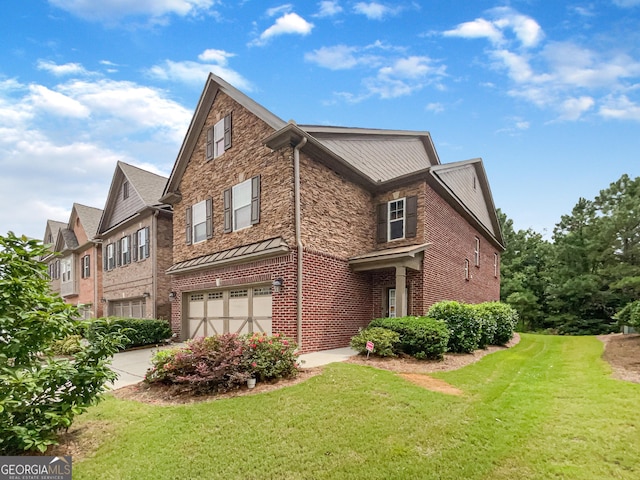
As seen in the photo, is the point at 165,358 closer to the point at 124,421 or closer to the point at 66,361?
the point at 124,421

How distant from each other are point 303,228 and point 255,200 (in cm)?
239

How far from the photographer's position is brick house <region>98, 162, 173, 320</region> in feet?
59.0

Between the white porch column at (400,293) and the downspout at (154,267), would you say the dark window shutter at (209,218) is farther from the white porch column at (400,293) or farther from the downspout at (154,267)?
the white porch column at (400,293)

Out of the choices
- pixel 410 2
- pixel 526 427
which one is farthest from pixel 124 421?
pixel 410 2

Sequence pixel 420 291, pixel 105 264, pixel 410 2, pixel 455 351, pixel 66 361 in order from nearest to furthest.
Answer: pixel 66 361
pixel 410 2
pixel 455 351
pixel 420 291
pixel 105 264

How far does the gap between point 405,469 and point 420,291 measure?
9101mm

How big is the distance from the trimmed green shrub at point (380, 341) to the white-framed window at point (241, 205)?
568 cm

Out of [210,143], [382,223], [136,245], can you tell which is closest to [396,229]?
[382,223]

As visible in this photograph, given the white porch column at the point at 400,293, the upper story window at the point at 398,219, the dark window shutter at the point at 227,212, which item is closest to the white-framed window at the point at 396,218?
the upper story window at the point at 398,219

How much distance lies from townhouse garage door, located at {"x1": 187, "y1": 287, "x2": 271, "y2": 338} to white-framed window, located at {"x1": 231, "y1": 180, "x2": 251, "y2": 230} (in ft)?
7.85

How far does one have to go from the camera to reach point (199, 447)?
481cm

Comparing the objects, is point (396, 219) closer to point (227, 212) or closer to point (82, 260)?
point (227, 212)

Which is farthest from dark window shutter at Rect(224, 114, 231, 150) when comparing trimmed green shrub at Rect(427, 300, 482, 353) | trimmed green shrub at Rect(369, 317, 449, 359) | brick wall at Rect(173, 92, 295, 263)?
trimmed green shrub at Rect(427, 300, 482, 353)

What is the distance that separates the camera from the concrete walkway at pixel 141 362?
29.3 feet
